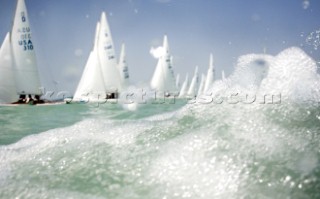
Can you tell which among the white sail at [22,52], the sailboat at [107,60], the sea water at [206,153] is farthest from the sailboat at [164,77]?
the sea water at [206,153]

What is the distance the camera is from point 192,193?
212 cm

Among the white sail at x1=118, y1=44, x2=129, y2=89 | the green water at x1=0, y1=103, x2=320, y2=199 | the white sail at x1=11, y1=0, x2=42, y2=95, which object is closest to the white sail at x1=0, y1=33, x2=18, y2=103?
the white sail at x1=11, y1=0, x2=42, y2=95

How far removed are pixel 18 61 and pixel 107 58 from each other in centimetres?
1135

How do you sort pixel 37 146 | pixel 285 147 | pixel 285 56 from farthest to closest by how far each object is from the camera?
pixel 285 56 < pixel 37 146 < pixel 285 147

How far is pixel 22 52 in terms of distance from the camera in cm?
2820

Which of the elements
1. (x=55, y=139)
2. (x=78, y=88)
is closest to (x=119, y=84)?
(x=78, y=88)

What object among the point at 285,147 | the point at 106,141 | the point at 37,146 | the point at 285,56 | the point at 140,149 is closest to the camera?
the point at 285,147

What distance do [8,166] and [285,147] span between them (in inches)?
92.6

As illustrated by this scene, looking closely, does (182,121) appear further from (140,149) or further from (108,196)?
(108,196)

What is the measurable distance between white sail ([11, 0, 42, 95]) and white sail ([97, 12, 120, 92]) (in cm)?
924

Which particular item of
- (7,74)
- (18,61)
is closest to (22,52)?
(18,61)

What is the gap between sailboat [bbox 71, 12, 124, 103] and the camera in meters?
36.4

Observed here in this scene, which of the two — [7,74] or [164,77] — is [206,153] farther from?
[164,77]

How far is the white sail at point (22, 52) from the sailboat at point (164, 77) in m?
26.9
